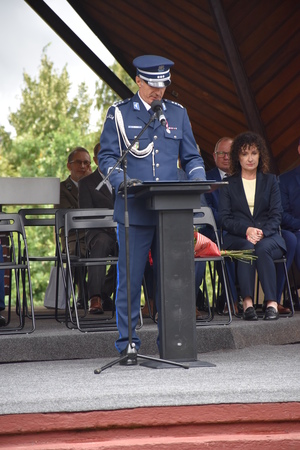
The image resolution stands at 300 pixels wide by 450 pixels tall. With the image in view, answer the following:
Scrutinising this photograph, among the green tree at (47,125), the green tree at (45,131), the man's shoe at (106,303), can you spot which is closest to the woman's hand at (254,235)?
the man's shoe at (106,303)

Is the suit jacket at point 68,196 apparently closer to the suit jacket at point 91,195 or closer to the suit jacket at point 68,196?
the suit jacket at point 68,196

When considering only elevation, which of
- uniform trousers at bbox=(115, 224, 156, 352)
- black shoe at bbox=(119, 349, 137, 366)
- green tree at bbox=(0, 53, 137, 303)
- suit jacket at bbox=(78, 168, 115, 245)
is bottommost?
black shoe at bbox=(119, 349, 137, 366)

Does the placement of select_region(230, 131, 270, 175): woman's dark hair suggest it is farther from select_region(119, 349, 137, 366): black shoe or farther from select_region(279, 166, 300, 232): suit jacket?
select_region(119, 349, 137, 366): black shoe

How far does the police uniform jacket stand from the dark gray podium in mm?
160

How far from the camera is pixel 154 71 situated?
4.17 meters

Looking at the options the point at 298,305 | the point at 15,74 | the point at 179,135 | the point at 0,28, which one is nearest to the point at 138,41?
the point at 298,305

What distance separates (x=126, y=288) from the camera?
4.32 m

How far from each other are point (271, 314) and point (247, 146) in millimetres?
1238

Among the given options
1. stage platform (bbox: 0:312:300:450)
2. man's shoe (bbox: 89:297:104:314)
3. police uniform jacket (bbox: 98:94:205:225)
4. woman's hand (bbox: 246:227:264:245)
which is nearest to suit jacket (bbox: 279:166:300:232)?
woman's hand (bbox: 246:227:264:245)

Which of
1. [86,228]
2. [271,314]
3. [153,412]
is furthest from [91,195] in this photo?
[153,412]

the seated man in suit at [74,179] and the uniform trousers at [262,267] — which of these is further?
the seated man in suit at [74,179]

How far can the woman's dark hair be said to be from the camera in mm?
6059

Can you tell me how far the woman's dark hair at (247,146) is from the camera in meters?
6.06

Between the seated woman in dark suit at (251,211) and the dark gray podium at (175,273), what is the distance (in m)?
1.65
